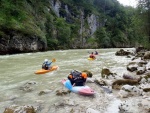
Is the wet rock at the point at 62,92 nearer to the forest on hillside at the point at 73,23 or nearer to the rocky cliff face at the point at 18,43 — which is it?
the forest on hillside at the point at 73,23

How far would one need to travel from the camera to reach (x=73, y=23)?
66.9 meters

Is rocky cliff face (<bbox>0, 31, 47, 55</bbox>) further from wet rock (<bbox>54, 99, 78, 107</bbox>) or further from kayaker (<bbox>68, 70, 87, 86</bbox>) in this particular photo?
wet rock (<bbox>54, 99, 78, 107</bbox>)

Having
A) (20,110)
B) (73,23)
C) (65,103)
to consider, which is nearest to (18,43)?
(65,103)

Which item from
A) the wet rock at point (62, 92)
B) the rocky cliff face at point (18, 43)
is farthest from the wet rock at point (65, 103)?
the rocky cliff face at point (18, 43)

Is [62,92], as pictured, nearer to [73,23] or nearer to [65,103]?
[65,103]

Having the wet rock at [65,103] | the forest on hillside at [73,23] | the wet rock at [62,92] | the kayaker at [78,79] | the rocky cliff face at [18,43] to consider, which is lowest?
the wet rock at [65,103]

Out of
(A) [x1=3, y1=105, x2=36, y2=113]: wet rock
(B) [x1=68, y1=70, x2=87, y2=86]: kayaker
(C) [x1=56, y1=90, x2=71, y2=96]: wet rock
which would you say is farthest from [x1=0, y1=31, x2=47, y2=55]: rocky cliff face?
(A) [x1=3, y1=105, x2=36, y2=113]: wet rock

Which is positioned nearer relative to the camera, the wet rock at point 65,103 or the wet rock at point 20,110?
the wet rock at point 20,110

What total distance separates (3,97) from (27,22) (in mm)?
29225

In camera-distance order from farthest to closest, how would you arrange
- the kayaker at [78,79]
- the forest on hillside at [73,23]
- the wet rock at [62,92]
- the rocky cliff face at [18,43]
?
the rocky cliff face at [18,43], the forest on hillside at [73,23], the kayaker at [78,79], the wet rock at [62,92]

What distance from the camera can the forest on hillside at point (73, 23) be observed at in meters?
27.7

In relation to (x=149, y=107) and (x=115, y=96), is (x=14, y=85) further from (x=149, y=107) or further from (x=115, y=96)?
(x=149, y=107)

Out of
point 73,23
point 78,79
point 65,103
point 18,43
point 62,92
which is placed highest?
point 73,23

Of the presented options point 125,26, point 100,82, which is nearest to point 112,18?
point 125,26
